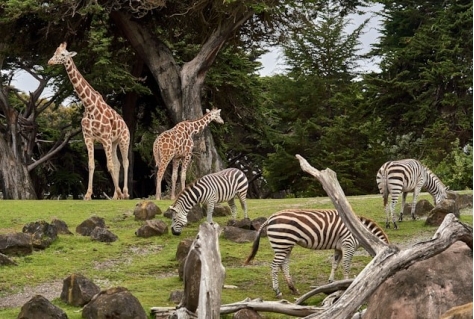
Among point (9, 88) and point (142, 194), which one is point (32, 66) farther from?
point (142, 194)

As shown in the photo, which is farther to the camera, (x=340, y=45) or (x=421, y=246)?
(x=340, y=45)

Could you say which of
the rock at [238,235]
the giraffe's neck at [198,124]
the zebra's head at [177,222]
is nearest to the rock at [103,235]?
the zebra's head at [177,222]

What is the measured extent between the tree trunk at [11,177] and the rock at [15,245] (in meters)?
15.0

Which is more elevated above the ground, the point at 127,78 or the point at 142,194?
the point at 127,78

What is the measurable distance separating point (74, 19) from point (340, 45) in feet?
42.6

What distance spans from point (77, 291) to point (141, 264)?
2733 millimetres

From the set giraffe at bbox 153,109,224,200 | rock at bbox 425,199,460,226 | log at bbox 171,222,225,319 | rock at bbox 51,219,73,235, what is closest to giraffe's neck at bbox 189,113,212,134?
giraffe at bbox 153,109,224,200

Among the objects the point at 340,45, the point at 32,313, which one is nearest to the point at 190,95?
the point at 340,45

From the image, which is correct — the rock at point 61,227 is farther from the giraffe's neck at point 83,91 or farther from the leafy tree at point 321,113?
the leafy tree at point 321,113

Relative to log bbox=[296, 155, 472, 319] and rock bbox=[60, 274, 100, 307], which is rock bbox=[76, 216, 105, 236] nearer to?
rock bbox=[60, 274, 100, 307]

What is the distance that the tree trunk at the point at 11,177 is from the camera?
2748 cm

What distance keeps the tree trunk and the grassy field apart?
37.5 feet

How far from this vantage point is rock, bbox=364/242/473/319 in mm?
6629

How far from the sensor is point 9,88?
31562 mm
